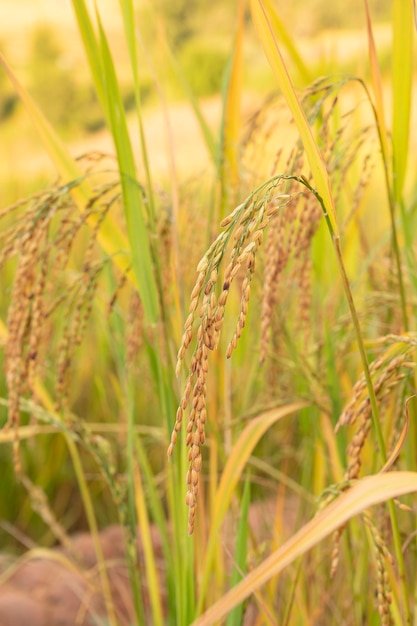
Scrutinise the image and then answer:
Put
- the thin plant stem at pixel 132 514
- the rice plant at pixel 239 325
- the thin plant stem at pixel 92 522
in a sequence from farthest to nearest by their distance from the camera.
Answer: the thin plant stem at pixel 92 522 → the thin plant stem at pixel 132 514 → the rice plant at pixel 239 325

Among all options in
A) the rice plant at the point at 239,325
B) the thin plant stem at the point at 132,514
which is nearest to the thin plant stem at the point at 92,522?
the rice plant at the point at 239,325

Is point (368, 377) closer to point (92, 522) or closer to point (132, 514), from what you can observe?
point (132, 514)

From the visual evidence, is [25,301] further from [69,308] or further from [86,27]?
[86,27]

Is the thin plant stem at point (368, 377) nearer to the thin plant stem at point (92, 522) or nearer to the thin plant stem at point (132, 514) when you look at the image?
the thin plant stem at point (132, 514)

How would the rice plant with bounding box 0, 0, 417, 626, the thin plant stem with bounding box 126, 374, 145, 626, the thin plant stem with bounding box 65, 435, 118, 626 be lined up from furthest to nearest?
the thin plant stem with bounding box 65, 435, 118, 626
the thin plant stem with bounding box 126, 374, 145, 626
the rice plant with bounding box 0, 0, 417, 626

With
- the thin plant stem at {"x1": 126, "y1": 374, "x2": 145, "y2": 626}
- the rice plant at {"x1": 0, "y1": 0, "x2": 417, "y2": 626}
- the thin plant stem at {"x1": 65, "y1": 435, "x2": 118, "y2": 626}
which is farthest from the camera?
the thin plant stem at {"x1": 65, "y1": 435, "x2": 118, "y2": 626}

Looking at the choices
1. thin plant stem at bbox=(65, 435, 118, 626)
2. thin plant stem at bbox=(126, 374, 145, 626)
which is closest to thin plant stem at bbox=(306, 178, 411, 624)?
thin plant stem at bbox=(126, 374, 145, 626)

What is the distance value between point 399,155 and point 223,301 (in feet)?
1.76

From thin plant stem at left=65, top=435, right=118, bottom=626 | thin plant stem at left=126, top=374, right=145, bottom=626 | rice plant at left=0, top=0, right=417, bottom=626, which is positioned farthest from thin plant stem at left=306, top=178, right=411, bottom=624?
thin plant stem at left=65, top=435, right=118, bottom=626

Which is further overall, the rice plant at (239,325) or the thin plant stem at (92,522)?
the thin plant stem at (92,522)

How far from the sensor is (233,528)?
1310mm

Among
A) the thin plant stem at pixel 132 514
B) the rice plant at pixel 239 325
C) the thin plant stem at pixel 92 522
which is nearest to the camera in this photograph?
the rice plant at pixel 239 325

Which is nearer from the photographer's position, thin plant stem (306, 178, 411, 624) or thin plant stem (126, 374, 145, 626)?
thin plant stem (306, 178, 411, 624)

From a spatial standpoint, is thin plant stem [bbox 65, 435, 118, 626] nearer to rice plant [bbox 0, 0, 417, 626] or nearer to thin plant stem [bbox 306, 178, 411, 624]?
rice plant [bbox 0, 0, 417, 626]
